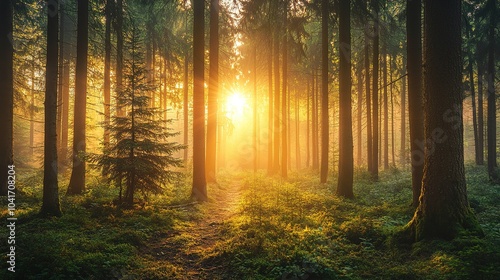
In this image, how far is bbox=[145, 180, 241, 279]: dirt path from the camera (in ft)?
19.4

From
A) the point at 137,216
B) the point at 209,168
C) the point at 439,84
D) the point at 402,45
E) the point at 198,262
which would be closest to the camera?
the point at 439,84

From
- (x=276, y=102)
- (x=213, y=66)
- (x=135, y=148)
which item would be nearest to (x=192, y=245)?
(x=135, y=148)

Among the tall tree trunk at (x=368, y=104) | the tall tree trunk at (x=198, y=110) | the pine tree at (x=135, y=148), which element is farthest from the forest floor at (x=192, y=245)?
the tall tree trunk at (x=368, y=104)

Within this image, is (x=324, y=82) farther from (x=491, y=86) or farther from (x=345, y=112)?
(x=491, y=86)

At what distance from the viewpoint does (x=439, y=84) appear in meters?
5.75

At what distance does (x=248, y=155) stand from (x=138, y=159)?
43901 mm

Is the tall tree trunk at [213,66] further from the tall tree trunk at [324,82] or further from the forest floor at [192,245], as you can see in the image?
the forest floor at [192,245]

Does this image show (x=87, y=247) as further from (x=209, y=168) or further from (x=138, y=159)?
(x=209, y=168)

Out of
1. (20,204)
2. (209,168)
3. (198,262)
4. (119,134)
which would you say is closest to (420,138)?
(198,262)

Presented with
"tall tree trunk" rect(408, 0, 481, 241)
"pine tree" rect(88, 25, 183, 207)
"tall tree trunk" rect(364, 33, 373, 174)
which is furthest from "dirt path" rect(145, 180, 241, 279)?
"tall tree trunk" rect(364, 33, 373, 174)

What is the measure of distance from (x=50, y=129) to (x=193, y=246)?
17.4 ft

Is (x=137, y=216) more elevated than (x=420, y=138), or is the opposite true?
(x=420, y=138)

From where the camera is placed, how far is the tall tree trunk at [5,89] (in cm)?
1112

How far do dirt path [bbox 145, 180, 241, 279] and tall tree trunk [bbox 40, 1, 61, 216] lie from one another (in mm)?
3393
